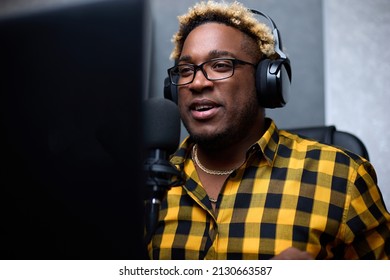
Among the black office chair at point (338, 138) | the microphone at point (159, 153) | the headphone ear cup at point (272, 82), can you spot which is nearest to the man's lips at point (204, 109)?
the headphone ear cup at point (272, 82)

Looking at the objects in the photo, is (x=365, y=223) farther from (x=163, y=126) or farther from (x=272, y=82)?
(x=163, y=126)

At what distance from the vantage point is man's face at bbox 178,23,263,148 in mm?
999

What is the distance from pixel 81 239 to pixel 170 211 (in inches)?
27.5

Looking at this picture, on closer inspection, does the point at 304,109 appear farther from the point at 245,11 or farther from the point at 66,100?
the point at 66,100

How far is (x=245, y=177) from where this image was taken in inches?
37.9

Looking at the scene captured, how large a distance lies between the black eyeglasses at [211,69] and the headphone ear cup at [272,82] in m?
0.05

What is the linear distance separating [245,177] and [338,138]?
0.30m

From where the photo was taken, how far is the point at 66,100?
248 millimetres

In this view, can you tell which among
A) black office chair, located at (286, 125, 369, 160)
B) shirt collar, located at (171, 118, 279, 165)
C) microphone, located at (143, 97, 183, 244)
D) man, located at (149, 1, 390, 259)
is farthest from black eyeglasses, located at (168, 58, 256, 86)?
microphone, located at (143, 97, 183, 244)

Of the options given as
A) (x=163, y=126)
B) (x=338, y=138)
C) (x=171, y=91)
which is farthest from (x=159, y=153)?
(x=338, y=138)

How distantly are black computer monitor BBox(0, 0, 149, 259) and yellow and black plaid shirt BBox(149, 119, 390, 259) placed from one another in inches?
23.5

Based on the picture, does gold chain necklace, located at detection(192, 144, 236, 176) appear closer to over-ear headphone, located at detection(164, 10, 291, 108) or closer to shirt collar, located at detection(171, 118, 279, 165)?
shirt collar, located at detection(171, 118, 279, 165)

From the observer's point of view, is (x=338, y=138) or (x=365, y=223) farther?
(x=338, y=138)

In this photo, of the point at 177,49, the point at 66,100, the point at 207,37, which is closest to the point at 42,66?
the point at 66,100
